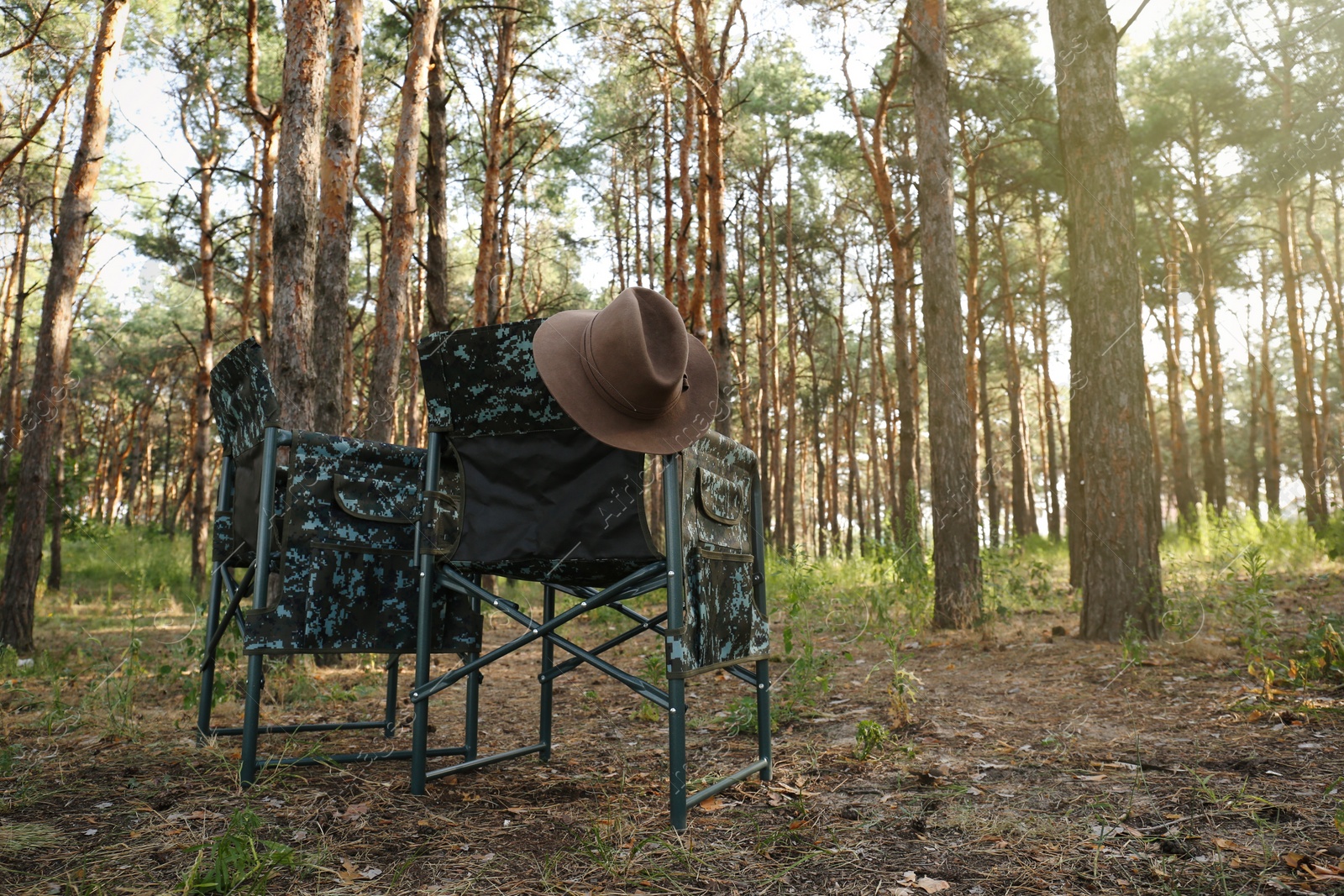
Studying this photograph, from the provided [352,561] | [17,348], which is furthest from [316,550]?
[17,348]

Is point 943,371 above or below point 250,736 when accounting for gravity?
above

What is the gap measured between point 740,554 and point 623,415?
0.86 m

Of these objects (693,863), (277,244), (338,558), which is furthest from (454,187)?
(693,863)

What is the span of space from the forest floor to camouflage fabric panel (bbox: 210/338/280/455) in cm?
128

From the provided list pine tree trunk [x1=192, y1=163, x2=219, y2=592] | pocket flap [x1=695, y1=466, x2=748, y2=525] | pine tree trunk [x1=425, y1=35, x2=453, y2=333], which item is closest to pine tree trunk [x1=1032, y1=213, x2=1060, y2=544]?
pine tree trunk [x1=425, y1=35, x2=453, y2=333]

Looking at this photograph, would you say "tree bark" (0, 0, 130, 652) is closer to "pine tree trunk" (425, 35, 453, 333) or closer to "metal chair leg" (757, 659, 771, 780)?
"pine tree trunk" (425, 35, 453, 333)

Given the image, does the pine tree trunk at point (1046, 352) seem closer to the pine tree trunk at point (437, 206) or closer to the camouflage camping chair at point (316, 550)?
the pine tree trunk at point (437, 206)

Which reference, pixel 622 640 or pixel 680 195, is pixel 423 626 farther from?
pixel 680 195

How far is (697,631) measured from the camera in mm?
2730

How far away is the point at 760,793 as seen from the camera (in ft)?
9.98

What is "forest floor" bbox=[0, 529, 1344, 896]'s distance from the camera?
2213mm

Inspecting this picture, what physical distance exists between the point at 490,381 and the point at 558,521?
52 centimetres

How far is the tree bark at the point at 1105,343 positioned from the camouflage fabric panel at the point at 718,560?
147 inches

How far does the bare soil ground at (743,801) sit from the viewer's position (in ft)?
7.24
